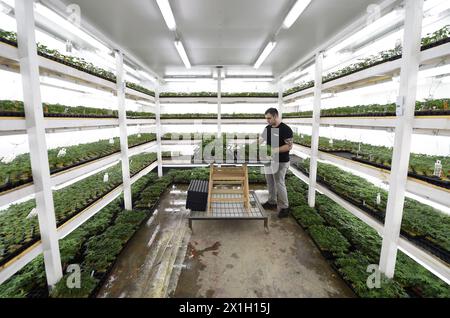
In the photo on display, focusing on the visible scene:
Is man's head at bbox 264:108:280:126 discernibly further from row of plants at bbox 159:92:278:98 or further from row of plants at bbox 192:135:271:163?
row of plants at bbox 159:92:278:98

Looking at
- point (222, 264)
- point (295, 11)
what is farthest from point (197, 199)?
point (295, 11)

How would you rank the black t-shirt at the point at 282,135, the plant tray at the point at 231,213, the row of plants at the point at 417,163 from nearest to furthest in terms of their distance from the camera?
the row of plants at the point at 417,163 < the plant tray at the point at 231,213 < the black t-shirt at the point at 282,135

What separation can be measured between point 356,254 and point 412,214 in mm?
1059

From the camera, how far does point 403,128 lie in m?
2.63

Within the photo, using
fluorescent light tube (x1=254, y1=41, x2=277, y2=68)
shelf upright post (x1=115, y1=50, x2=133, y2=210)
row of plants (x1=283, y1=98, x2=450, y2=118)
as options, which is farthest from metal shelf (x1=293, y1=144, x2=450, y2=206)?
shelf upright post (x1=115, y1=50, x2=133, y2=210)

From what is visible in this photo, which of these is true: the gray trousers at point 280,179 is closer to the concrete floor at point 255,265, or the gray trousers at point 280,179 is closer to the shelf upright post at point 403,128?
the concrete floor at point 255,265

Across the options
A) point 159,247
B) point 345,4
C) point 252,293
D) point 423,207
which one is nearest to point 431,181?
point 423,207

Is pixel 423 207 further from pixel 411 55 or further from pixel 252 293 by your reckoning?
pixel 252 293

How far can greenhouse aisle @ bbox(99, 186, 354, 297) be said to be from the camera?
2.86m

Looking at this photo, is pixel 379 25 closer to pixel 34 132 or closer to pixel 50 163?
pixel 34 132

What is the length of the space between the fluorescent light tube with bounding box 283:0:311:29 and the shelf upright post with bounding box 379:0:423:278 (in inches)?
55.1

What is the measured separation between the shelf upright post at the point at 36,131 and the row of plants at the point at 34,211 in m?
0.25

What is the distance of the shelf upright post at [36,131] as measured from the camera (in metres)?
2.36

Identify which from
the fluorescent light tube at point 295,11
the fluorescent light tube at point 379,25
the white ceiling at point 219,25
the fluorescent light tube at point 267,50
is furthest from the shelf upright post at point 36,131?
the fluorescent light tube at point 379,25
